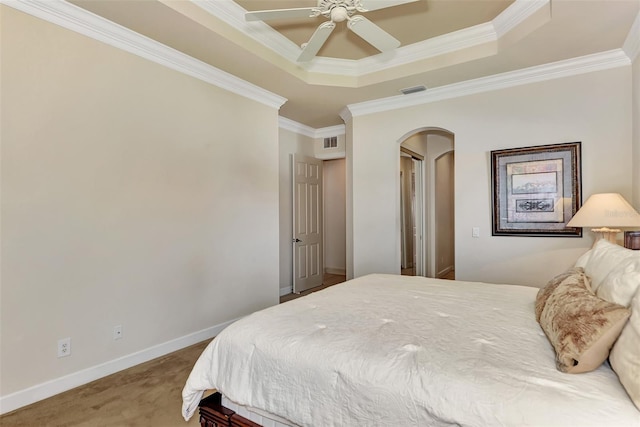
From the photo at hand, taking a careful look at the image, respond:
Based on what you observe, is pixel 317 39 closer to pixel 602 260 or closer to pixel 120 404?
pixel 602 260

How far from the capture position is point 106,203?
267 centimetres

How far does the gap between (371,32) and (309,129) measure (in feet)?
10.6

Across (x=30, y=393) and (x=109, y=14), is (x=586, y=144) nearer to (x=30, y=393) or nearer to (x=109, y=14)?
(x=109, y=14)

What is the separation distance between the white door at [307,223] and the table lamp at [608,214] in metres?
3.59

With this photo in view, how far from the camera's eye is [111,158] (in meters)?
2.71

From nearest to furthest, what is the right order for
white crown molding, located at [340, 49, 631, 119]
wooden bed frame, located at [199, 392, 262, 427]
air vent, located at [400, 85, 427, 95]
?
wooden bed frame, located at [199, 392, 262, 427]
white crown molding, located at [340, 49, 631, 119]
air vent, located at [400, 85, 427, 95]

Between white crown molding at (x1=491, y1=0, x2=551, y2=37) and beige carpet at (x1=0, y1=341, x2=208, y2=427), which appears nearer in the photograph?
beige carpet at (x1=0, y1=341, x2=208, y2=427)

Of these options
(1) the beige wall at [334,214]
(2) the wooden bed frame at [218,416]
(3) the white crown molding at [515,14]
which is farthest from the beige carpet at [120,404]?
(1) the beige wall at [334,214]

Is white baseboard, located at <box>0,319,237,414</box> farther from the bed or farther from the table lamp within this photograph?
the table lamp

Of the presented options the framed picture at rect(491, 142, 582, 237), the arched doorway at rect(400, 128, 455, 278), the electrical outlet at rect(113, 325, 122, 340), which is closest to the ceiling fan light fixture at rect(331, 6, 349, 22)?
the framed picture at rect(491, 142, 582, 237)

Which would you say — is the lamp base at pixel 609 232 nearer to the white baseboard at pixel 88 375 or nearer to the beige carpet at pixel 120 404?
the beige carpet at pixel 120 404

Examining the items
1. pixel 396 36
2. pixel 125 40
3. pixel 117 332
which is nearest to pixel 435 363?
pixel 117 332

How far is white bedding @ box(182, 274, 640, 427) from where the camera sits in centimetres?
103

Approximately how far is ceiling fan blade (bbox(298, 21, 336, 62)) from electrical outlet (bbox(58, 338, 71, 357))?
113 inches
